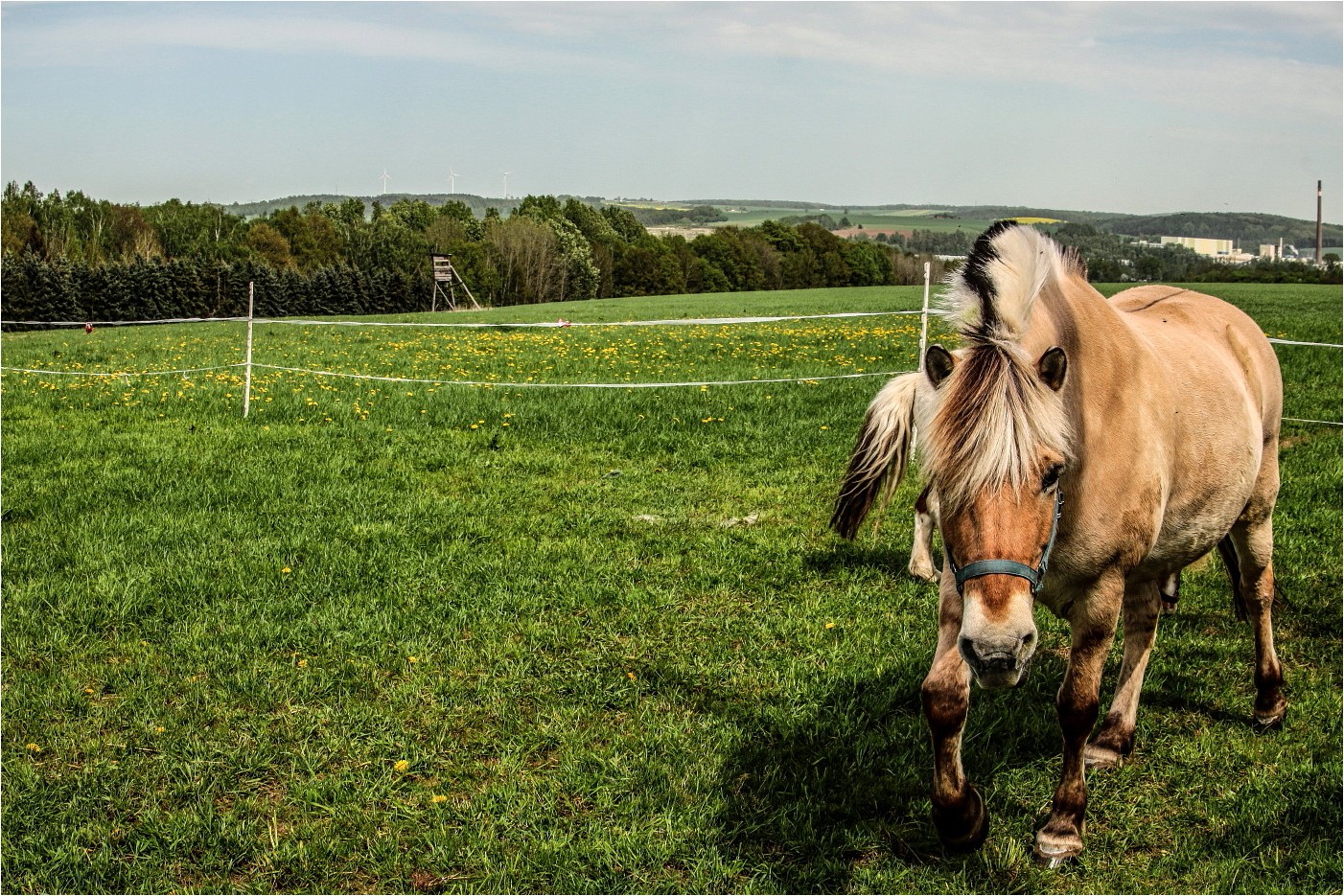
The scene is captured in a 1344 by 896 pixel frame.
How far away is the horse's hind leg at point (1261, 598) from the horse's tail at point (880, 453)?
1710 millimetres

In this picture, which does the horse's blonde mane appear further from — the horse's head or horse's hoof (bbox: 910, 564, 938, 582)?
horse's hoof (bbox: 910, 564, 938, 582)

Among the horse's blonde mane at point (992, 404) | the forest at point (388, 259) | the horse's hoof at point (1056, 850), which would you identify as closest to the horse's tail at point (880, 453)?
the horse's blonde mane at point (992, 404)

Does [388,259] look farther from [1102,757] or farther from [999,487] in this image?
[999,487]

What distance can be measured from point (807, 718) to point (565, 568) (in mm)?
2196

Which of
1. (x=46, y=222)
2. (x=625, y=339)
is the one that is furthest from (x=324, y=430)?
(x=46, y=222)

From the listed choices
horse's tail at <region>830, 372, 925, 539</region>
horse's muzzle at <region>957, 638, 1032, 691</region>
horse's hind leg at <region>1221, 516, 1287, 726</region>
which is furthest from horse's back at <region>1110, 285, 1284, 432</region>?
horse's muzzle at <region>957, 638, 1032, 691</region>

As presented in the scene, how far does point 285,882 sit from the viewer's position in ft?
10.6

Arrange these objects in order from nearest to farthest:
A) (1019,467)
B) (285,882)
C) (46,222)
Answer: (1019,467), (285,882), (46,222)

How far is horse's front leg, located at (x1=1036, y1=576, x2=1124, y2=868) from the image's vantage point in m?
3.40

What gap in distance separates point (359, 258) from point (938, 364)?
84.0 m

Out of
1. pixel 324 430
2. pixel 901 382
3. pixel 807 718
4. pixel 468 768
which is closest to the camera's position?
pixel 468 768

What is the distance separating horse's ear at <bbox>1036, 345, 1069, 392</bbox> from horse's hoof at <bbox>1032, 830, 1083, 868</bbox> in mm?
1609

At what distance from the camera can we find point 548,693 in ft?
14.9

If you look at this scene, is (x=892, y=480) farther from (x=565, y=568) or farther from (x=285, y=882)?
(x=285, y=882)
